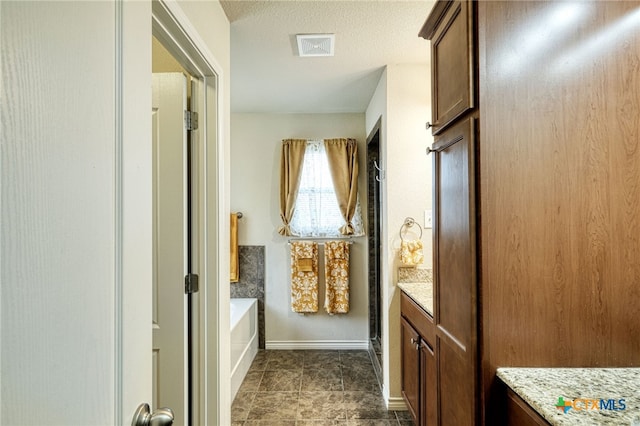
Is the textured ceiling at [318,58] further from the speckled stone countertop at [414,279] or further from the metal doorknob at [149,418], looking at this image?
Result: the metal doorknob at [149,418]

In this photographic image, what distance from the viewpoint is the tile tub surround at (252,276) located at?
3.51m

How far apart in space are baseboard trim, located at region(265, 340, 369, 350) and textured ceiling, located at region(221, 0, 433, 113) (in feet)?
7.91

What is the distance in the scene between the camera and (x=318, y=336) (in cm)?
351

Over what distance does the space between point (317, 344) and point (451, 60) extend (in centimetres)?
301

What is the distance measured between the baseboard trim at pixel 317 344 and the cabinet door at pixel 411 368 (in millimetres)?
1200

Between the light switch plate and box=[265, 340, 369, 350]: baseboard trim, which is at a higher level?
the light switch plate

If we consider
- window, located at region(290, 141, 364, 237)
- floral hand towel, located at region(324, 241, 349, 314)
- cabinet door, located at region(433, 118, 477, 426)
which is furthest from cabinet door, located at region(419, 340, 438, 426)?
window, located at region(290, 141, 364, 237)

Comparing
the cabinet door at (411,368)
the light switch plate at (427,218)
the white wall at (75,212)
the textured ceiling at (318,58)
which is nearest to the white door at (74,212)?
the white wall at (75,212)

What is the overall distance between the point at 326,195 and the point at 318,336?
147 cm

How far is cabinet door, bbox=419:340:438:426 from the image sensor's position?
1625mm

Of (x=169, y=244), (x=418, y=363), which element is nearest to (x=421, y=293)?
(x=418, y=363)

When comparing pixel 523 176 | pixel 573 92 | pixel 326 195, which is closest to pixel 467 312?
pixel 523 176

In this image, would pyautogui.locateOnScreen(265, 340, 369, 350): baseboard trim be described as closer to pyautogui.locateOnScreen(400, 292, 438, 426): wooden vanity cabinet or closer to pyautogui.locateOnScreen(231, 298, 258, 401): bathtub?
pyautogui.locateOnScreen(231, 298, 258, 401): bathtub

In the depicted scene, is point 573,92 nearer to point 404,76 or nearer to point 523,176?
point 523,176
